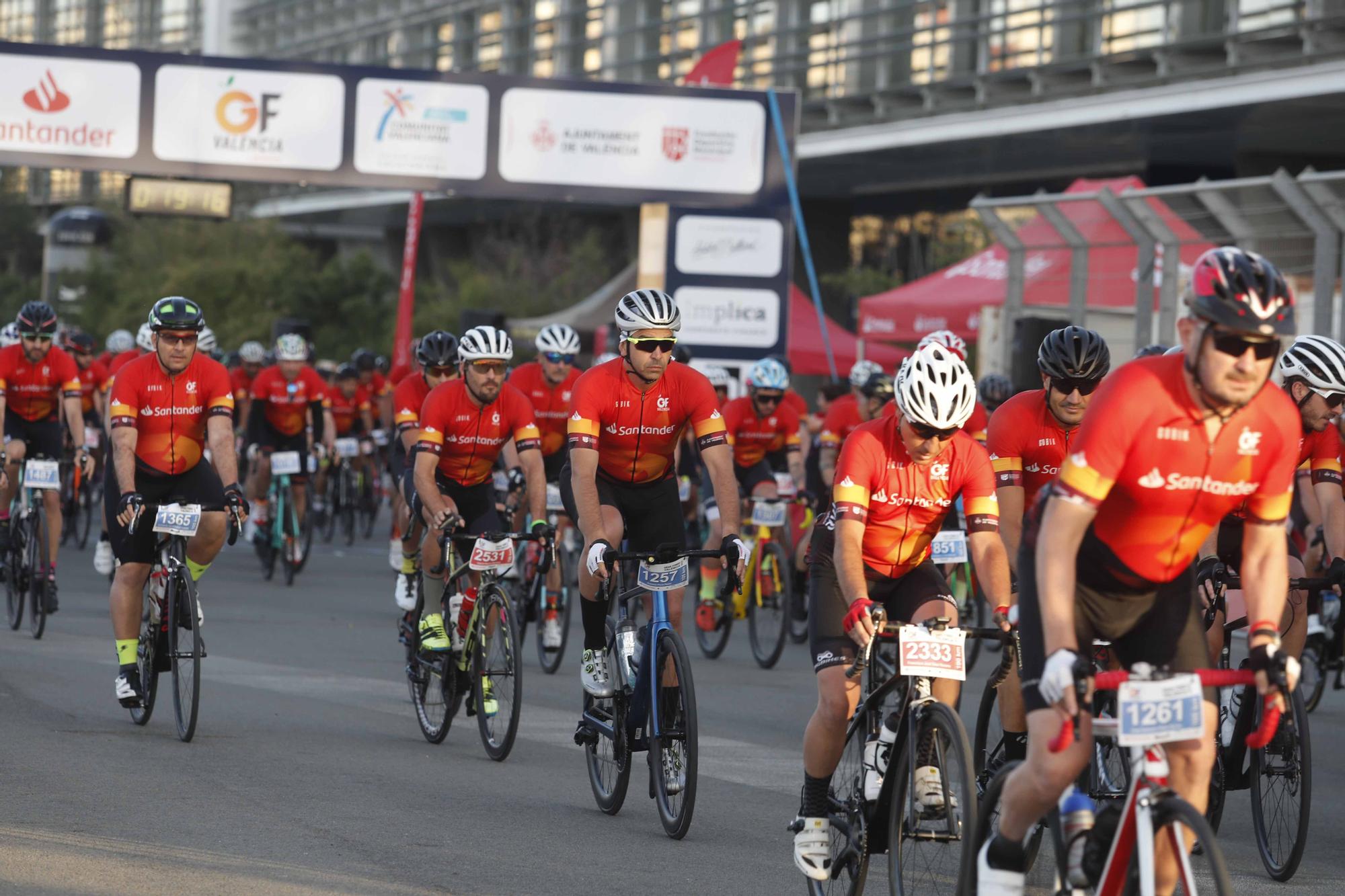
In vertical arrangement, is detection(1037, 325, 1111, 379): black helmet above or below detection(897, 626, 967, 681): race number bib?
above

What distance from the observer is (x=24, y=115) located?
874 inches

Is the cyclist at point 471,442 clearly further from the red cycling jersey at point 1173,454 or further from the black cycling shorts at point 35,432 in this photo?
the red cycling jersey at point 1173,454

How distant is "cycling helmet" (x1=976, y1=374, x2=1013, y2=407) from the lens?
15.3 meters

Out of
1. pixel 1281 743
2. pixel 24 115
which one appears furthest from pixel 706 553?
pixel 24 115

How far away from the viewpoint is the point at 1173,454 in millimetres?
4879

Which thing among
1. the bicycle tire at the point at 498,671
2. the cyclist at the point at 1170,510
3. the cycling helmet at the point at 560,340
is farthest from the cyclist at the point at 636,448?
the cycling helmet at the point at 560,340

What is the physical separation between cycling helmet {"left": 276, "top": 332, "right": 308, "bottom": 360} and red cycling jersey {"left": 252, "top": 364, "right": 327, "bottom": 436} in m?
0.13

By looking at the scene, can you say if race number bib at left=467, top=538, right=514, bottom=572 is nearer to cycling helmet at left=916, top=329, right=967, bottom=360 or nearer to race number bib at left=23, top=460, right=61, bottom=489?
cycling helmet at left=916, top=329, right=967, bottom=360

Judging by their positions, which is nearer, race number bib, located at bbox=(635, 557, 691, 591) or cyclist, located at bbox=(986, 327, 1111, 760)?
cyclist, located at bbox=(986, 327, 1111, 760)

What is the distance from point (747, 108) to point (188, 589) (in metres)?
14.8

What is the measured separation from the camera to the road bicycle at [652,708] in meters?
7.57

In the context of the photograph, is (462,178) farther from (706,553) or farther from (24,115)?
(706,553)

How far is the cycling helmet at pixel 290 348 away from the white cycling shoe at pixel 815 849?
40.4 ft

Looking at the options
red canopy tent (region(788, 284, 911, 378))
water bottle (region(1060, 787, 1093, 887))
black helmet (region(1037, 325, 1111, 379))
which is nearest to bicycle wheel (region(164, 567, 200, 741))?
black helmet (region(1037, 325, 1111, 379))
